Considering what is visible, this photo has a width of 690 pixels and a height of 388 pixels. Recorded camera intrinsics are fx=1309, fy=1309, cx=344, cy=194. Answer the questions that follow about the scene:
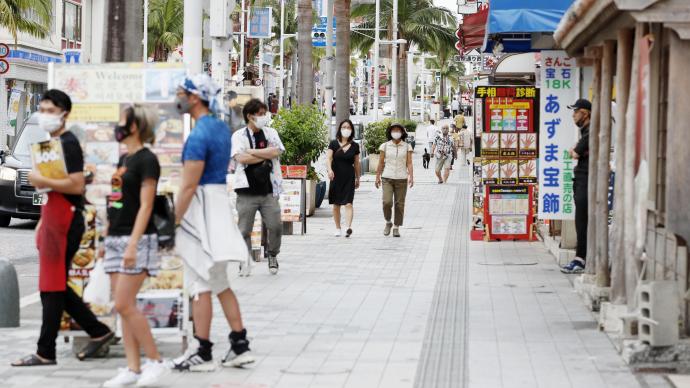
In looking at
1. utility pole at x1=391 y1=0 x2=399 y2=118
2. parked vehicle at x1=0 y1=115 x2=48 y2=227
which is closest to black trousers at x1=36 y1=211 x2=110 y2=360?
parked vehicle at x1=0 y1=115 x2=48 y2=227

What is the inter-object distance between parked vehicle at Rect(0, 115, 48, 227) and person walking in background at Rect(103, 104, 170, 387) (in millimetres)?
13496

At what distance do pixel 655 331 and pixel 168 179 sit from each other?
137 inches

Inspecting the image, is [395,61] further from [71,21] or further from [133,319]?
[133,319]

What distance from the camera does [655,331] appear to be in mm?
8781

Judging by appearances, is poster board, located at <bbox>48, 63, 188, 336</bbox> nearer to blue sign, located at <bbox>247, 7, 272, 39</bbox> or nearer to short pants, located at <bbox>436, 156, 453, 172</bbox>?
blue sign, located at <bbox>247, 7, 272, 39</bbox>

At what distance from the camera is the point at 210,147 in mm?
8594

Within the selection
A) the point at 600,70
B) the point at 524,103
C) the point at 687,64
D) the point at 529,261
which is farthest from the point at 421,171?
the point at 687,64

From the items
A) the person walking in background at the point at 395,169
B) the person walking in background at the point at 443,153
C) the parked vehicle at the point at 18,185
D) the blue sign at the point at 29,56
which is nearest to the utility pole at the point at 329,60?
the person walking in background at the point at 443,153

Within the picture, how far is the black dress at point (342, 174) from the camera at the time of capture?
2002cm

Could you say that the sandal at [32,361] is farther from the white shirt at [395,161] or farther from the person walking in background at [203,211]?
the white shirt at [395,161]

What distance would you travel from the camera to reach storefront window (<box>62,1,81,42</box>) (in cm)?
5757

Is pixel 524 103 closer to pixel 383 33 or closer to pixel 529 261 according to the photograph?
pixel 529 261

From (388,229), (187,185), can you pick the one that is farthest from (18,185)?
(187,185)

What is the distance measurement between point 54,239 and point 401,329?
332 centimetres
